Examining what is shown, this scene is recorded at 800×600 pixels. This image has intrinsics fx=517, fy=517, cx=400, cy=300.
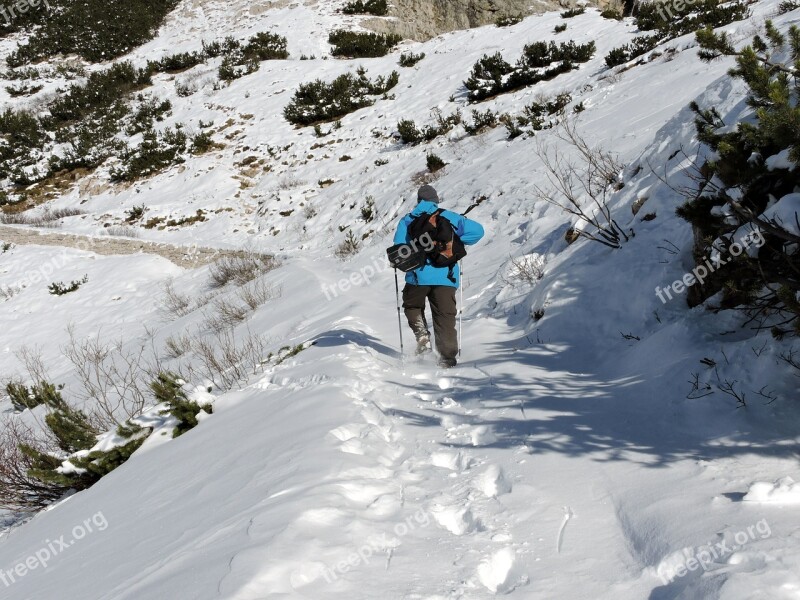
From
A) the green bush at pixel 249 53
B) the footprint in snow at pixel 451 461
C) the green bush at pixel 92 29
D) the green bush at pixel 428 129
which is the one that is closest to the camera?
the footprint in snow at pixel 451 461

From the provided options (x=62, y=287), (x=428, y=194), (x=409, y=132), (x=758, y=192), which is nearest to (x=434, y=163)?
(x=409, y=132)

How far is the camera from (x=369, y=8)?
90.5ft

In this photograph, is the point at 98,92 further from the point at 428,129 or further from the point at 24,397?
the point at 24,397

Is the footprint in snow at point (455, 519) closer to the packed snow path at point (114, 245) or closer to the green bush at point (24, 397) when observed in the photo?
the green bush at point (24, 397)

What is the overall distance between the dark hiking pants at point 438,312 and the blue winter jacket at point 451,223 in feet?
0.26

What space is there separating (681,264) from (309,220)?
1240 cm

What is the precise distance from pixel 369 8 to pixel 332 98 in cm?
1010

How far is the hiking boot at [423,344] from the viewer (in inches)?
211

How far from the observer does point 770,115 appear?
7.36 feet

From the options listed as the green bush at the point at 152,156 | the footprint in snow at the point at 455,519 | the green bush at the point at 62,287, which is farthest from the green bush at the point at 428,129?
the footprint in snow at the point at 455,519

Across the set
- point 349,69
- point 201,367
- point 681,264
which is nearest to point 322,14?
point 349,69

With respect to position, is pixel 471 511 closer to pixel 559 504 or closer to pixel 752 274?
pixel 559 504

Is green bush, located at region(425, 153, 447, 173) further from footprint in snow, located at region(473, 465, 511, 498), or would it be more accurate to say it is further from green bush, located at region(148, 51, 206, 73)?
green bush, located at region(148, 51, 206, 73)

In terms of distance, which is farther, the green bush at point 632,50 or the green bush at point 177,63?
the green bush at point 177,63
